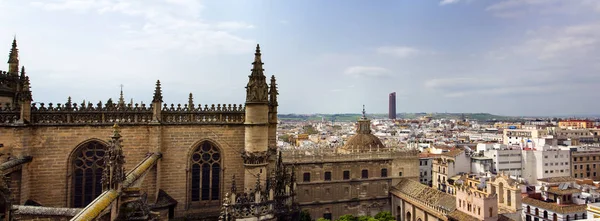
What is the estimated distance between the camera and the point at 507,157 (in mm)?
60844

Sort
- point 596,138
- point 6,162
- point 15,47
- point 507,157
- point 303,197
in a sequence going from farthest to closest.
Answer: point 596,138 → point 507,157 → point 303,197 → point 15,47 → point 6,162

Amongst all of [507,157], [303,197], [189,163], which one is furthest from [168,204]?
[507,157]

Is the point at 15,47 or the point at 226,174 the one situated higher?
the point at 15,47

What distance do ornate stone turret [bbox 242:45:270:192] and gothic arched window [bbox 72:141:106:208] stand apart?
574 centimetres

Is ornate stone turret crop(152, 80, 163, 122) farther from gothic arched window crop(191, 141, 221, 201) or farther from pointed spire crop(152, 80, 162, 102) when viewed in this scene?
gothic arched window crop(191, 141, 221, 201)

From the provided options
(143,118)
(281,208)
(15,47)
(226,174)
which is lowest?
(281,208)

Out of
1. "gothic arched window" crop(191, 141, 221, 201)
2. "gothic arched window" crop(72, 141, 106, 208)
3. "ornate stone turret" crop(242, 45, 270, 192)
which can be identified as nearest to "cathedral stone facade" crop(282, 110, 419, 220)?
"gothic arched window" crop(191, 141, 221, 201)

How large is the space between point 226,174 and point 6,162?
7.80 m

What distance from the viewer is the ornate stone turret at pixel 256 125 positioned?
15.9 metres

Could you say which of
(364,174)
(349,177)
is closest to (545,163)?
(364,174)

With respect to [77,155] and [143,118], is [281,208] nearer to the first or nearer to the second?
[143,118]

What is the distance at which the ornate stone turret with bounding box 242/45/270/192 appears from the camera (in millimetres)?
15891

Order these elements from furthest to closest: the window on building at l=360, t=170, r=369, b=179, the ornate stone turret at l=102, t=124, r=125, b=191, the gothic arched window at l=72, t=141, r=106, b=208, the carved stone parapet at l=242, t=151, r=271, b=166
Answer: the window on building at l=360, t=170, r=369, b=179 → the carved stone parapet at l=242, t=151, r=271, b=166 → the gothic arched window at l=72, t=141, r=106, b=208 → the ornate stone turret at l=102, t=124, r=125, b=191

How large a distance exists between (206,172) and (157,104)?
11.8ft
